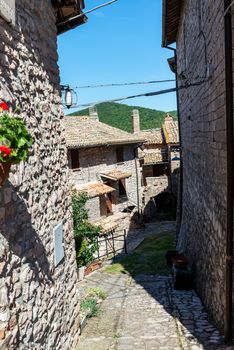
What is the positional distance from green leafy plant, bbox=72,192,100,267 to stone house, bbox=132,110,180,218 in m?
13.6

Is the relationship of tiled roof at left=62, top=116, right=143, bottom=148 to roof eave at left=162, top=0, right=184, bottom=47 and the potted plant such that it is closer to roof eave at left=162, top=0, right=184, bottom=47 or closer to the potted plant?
roof eave at left=162, top=0, right=184, bottom=47

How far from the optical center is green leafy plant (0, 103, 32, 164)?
324cm

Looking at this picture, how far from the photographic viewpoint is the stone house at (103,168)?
21.0 m

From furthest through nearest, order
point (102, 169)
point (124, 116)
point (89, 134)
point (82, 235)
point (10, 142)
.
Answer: point (124, 116), point (102, 169), point (89, 134), point (82, 235), point (10, 142)

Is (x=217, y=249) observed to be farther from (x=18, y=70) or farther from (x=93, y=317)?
(x=18, y=70)

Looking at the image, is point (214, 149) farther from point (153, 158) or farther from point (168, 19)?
point (153, 158)

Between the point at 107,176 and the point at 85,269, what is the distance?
36.5 feet

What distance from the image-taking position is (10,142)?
333cm

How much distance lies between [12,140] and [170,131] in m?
29.4

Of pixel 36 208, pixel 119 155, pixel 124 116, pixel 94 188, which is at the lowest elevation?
pixel 94 188

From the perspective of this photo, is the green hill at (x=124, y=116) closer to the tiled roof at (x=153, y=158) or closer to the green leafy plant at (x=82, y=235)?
the tiled roof at (x=153, y=158)

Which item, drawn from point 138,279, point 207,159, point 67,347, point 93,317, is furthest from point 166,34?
point 67,347

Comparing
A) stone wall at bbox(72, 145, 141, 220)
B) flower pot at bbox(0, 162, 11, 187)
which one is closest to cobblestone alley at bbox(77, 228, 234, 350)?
flower pot at bbox(0, 162, 11, 187)

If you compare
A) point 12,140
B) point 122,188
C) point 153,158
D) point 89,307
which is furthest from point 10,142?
point 153,158
